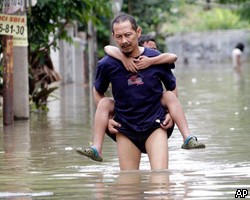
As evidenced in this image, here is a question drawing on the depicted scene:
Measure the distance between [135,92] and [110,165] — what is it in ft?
6.27

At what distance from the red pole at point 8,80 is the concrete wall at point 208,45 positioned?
60.4 meters

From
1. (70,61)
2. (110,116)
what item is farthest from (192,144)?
(70,61)

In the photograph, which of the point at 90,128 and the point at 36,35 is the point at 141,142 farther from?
the point at 36,35

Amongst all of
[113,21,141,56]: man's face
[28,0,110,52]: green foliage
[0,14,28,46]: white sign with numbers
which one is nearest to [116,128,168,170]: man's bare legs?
[113,21,141,56]: man's face

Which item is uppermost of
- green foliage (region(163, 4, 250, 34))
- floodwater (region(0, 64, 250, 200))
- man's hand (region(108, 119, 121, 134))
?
green foliage (region(163, 4, 250, 34))

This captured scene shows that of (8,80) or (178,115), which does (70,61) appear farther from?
(178,115)

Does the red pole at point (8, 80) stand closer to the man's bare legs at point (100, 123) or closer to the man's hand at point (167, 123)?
the man's bare legs at point (100, 123)

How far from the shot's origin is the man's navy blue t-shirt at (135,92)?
388 inches

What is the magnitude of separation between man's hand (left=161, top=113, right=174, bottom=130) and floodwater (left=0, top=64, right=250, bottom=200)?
1.37ft

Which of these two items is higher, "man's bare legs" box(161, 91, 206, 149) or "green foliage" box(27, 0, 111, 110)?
"green foliage" box(27, 0, 111, 110)

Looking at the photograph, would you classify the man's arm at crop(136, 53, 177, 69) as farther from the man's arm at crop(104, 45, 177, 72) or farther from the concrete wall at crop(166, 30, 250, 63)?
the concrete wall at crop(166, 30, 250, 63)

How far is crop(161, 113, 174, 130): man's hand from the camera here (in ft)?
32.5

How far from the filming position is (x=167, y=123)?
9.92m

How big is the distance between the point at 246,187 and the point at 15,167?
3.27m
